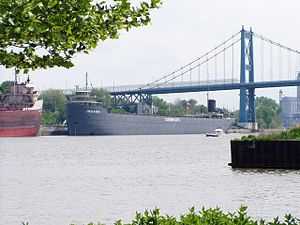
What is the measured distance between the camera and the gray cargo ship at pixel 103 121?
157500 mm

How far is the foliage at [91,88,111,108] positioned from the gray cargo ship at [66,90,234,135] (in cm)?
545

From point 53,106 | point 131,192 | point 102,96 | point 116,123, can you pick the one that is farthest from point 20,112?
point 131,192

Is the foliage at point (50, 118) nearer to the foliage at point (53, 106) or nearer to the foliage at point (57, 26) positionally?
the foliage at point (53, 106)

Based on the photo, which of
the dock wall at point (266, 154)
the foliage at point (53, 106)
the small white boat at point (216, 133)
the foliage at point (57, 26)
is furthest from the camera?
the foliage at point (53, 106)

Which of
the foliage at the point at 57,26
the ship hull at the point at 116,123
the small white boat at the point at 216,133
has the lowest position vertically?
the small white boat at the point at 216,133

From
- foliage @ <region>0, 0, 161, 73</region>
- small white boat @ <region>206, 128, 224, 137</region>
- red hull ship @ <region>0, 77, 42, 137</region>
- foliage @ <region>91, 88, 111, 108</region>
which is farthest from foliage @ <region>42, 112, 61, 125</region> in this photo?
foliage @ <region>0, 0, 161, 73</region>

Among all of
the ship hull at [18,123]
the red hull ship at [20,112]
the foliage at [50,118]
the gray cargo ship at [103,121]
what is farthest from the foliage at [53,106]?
the ship hull at [18,123]

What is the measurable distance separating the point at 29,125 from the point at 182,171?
99.2 meters

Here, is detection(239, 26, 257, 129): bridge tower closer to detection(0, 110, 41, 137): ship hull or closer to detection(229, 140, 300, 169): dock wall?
detection(0, 110, 41, 137): ship hull

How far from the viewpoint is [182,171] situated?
49.1 meters

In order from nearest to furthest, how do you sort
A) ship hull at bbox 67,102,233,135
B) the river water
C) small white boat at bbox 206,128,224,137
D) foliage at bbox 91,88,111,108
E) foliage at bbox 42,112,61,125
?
the river water, ship hull at bbox 67,102,233,135, small white boat at bbox 206,128,224,137, foliage at bbox 91,88,111,108, foliage at bbox 42,112,61,125

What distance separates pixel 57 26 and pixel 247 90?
13703 centimetres

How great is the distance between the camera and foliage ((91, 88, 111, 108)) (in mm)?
169188

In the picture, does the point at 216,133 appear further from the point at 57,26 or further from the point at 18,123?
the point at 57,26
